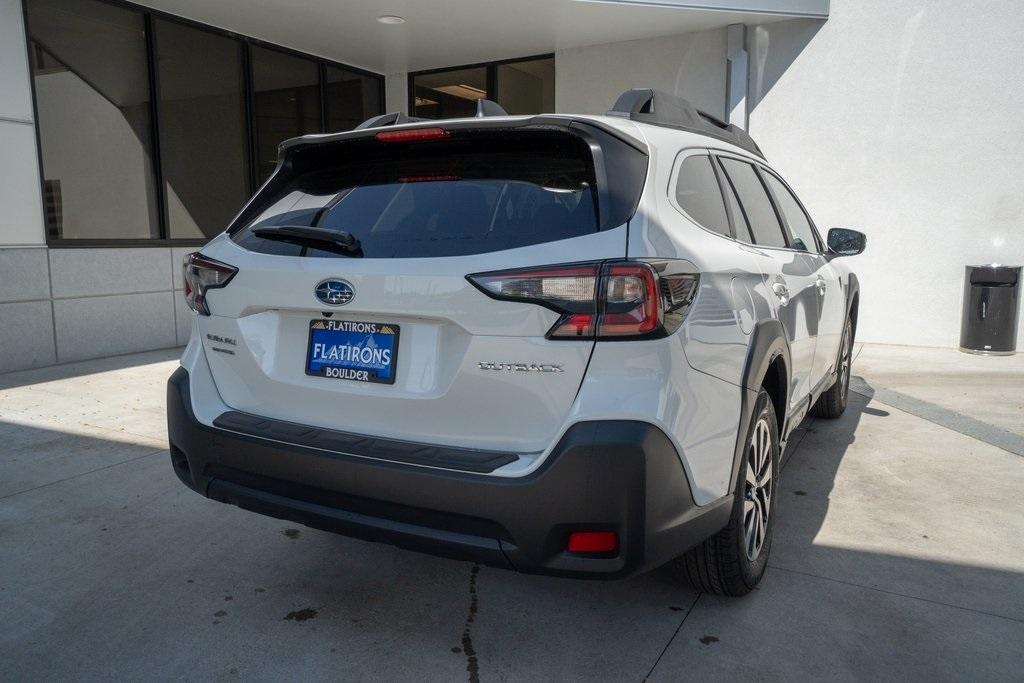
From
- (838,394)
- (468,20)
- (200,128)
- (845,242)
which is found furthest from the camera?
(200,128)

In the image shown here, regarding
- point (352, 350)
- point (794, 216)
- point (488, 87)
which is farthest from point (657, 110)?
point (488, 87)

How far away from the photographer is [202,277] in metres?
2.57

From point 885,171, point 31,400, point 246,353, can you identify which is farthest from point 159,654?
point 885,171

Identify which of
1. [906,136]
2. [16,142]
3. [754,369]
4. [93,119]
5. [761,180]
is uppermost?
[93,119]

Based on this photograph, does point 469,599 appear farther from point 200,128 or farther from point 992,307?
point 200,128

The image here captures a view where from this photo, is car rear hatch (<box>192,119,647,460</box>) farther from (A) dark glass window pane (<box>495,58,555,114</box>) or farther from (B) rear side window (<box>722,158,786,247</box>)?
(A) dark glass window pane (<box>495,58,555,114</box>)

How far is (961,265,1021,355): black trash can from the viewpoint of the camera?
804 centimetres

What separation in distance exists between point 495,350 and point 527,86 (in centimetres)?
966

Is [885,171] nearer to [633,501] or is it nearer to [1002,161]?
[1002,161]

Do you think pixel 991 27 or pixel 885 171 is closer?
pixel 991 27

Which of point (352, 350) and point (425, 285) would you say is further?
point (352, 350)

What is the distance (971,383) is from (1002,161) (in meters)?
2.97

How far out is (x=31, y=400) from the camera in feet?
18.9

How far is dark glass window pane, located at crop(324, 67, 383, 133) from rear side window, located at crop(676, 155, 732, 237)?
352 inches
